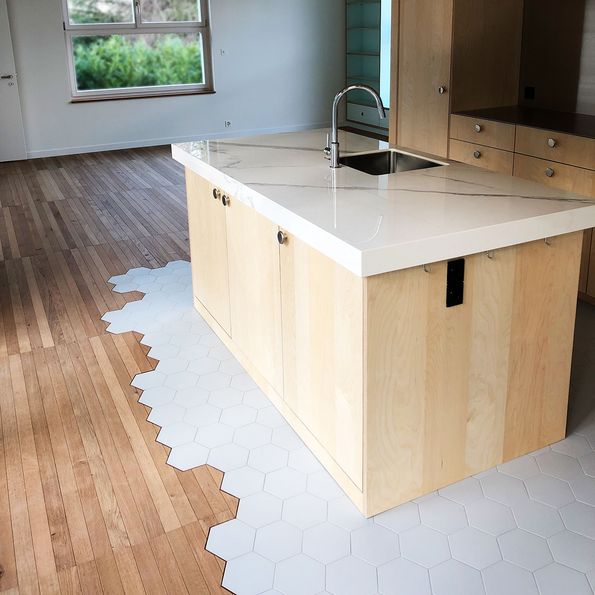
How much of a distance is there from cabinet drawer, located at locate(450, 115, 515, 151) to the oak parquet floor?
6.22ft

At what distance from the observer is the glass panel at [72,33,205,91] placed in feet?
25.2

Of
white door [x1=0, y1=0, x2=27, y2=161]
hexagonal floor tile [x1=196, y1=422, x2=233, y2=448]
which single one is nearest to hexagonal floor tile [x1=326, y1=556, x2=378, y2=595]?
hexagonal floor tile [x1=196, y1=422, x2=233, y2=448]

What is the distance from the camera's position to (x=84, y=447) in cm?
263

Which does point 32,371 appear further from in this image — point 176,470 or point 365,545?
point 365,545

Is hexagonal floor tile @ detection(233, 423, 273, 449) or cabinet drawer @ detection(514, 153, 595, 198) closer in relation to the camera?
hexagonal floor tile @ detection(233, 423, 273, 449)

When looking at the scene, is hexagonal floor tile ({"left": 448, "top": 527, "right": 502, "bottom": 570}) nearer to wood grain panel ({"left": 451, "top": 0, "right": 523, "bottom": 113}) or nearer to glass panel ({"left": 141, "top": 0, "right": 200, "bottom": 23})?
wood grain panel ({"left": 451, "top": 0, "right": 523, "bottom": 113})

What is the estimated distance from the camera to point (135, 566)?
2.05m

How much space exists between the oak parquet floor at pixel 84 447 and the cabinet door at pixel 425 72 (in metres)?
1.77

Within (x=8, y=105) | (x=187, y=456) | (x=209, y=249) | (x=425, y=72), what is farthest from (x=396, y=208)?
(x=8, y=105)

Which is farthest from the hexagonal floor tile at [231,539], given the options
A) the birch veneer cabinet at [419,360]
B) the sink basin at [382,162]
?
the sink basin at [382,162]

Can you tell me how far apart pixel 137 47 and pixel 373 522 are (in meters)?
6.88

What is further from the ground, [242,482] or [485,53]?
[485,53]

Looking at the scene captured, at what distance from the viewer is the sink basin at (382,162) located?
3.04m

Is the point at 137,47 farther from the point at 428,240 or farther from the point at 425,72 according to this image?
the point at 428,240
